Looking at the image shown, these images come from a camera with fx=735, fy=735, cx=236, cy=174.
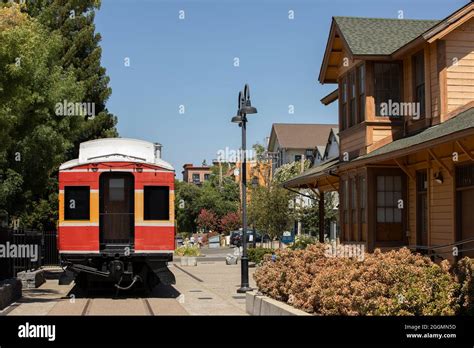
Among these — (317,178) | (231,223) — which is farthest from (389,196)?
(231,223)

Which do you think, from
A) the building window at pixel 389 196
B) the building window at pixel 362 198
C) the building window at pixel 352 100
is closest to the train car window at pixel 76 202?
the building window at pixel 362 198

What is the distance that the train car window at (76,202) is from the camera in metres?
18.8

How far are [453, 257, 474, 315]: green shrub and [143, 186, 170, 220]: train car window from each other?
935cm

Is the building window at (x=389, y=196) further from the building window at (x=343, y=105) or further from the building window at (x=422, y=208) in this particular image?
the building window at (x=343, y=105)

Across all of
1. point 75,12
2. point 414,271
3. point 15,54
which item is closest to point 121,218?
point 15,54

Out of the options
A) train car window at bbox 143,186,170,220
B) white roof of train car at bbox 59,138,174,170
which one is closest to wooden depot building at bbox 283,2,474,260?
train car window at bbox 143,186,170,220

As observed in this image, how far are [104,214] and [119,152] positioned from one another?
1709mm

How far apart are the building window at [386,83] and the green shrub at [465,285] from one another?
9375mm

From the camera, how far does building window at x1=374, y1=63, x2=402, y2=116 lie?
19.9 metres

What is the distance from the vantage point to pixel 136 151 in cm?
1983

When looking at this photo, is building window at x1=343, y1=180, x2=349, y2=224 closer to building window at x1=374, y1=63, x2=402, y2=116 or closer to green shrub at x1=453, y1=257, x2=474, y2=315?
building window at x1=374, y1=63, x2=402, y2=116

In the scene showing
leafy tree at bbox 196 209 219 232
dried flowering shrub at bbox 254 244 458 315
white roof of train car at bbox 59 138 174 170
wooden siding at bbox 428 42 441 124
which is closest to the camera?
dried flowering shrub at bbox 254 244 458 315

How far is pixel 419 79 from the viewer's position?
19.0 metres

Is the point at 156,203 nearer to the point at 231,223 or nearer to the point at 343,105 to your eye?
the point at 343,105
